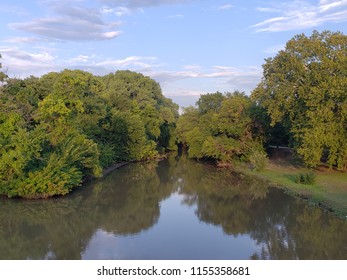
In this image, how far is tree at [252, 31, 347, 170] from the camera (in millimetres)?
28734

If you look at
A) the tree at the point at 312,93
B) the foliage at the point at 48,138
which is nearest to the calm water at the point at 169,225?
the foliage at the point at 48,138

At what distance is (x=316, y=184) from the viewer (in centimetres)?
2761

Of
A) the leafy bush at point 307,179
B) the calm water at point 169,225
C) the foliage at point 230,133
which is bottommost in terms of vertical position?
the calm water at point 169,225

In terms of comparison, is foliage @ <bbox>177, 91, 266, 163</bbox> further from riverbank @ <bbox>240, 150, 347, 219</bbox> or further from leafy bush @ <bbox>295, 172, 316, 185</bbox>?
leafy bush @ <bbox>295, 172, 316, 185</bbox>

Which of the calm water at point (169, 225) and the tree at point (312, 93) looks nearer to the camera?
the calm water at point (169, 225)

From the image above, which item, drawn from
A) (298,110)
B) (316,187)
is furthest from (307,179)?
(298,110)

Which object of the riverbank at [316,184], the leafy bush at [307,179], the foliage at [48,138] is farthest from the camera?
the leafy bush at [307,179]

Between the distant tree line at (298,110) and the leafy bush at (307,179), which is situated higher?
the distant tree line at (298,110)

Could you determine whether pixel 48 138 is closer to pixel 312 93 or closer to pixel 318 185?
pixel 318 185

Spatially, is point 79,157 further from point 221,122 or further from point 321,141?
point 221,122

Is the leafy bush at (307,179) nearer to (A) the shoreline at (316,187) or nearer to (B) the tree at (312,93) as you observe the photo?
(A) the shoreline at (316,187)

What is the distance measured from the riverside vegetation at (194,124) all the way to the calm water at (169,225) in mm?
2389

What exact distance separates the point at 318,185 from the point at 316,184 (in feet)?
1.08

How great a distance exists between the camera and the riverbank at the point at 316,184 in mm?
22469
